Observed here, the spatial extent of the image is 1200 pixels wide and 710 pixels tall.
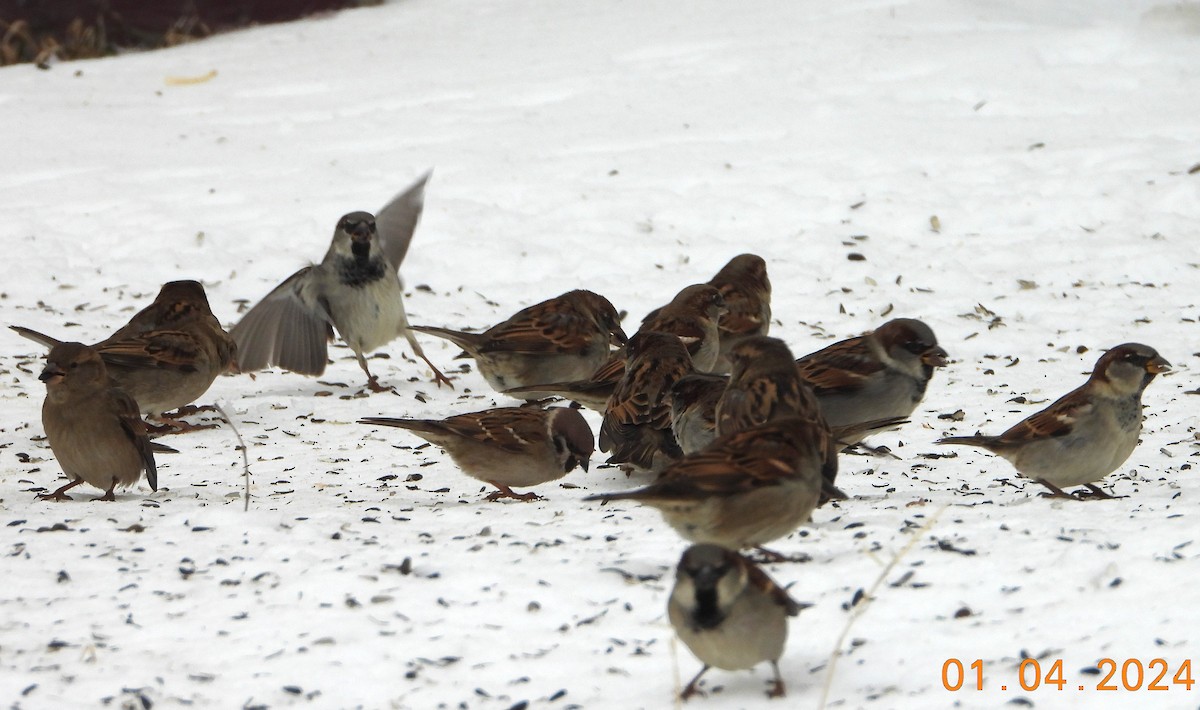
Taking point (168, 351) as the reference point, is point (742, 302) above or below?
below

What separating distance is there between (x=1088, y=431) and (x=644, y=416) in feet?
5.67

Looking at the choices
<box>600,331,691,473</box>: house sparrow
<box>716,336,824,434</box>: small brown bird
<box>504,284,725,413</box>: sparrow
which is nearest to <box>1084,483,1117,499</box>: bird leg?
<box>716,336,824,434</box>: small brown bird

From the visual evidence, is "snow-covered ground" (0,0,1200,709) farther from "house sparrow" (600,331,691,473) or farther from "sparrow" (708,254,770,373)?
"sparrow" (708,254,770,373)

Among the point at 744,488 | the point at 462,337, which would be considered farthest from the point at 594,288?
the point at 744,488

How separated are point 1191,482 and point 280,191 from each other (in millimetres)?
7529

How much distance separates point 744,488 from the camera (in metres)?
4.27

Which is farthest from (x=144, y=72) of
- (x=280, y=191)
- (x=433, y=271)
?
(x=433, y=271)

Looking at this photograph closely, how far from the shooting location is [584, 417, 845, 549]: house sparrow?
4242 millimetres

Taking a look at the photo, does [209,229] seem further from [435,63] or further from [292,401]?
[435,63]

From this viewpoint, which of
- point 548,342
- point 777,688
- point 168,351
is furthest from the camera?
point 548,342

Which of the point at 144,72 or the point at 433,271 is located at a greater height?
the point at 144,72

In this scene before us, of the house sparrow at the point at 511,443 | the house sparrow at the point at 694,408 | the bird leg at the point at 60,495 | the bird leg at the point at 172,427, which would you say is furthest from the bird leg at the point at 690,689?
the bird leg at the point at 172,427

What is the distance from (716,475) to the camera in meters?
4.26
